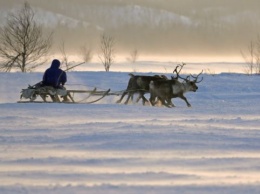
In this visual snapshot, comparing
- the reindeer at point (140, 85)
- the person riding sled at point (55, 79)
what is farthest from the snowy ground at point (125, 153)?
the reindeer at point (140, 85)

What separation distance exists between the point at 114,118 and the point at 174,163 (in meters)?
6.11

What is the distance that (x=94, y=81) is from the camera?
1299 inches

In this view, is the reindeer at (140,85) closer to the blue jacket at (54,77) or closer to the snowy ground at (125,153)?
the blue jacket at (54,77)

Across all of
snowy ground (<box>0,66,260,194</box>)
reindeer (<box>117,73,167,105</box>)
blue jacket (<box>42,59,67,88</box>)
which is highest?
blue jacket (<box>42,59,67,88</box>)

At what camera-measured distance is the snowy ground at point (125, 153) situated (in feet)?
19.8

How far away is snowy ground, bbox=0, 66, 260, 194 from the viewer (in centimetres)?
602

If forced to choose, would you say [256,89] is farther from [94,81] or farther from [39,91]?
[39,91]

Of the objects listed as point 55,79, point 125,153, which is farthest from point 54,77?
point 125,153

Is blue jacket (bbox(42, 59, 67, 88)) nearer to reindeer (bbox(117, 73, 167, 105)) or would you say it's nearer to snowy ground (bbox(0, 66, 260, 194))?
reindeer (bbox(117, 73, 167, 105))

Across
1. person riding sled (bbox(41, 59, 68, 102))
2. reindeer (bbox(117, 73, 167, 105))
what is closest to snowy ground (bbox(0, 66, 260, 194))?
person riding sled (bbox(41, 59, 68, 102))

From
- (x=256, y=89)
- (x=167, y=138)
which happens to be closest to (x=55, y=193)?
(x=167, y=138)

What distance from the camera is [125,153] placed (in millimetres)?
8078

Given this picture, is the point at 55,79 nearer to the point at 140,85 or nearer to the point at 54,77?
the point at 54,77

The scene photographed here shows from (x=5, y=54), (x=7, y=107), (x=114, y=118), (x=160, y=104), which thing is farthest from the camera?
(x=5, y=54)
